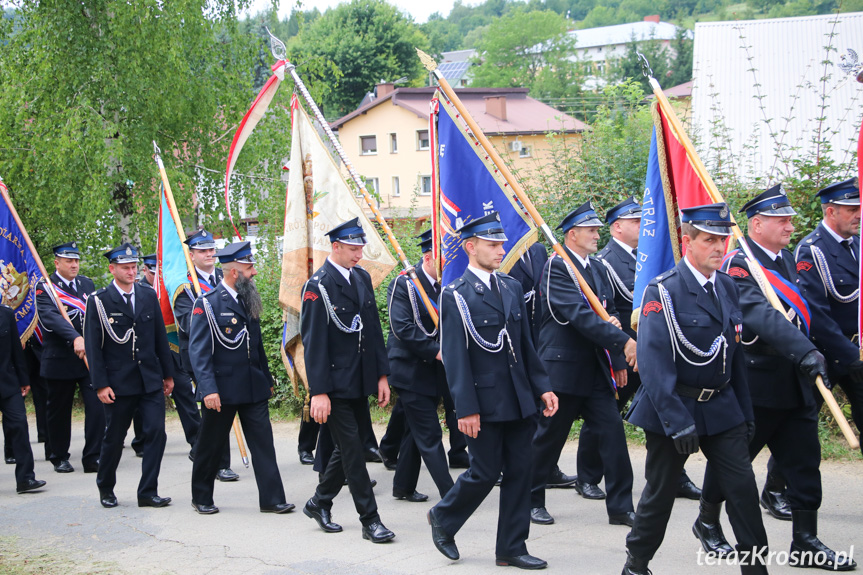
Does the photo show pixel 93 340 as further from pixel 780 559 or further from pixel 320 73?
pixel 320 73

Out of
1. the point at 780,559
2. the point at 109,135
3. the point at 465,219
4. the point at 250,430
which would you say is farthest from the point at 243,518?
Result: the point at 109,135

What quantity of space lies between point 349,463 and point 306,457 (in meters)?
2.90

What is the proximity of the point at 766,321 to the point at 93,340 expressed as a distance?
561 centimetres

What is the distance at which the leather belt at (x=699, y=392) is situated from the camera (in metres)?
4.86

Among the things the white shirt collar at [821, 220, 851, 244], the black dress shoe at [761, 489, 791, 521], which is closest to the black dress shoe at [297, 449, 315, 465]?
the black dress shoe at [761, 489, 791, 521]

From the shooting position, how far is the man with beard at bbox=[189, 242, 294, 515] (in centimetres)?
715

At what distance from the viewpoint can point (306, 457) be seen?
30.1ft

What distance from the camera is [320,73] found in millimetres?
16188

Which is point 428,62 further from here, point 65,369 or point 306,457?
point 65,369

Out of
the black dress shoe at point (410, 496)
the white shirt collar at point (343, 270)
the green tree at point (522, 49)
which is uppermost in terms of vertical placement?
the green tree at point (522, 49)

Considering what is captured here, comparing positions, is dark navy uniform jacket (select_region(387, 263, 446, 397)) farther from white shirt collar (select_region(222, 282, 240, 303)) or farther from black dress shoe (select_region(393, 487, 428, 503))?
white shirt collar (select_region(222, 282, 240, 303))

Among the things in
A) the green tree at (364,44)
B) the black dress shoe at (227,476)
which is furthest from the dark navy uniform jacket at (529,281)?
the green tree at (364,44)

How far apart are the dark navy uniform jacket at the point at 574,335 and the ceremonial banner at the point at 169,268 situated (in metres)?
4.22

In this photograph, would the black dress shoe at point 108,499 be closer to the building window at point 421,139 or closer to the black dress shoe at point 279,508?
the black dress shoe at point 279,508
